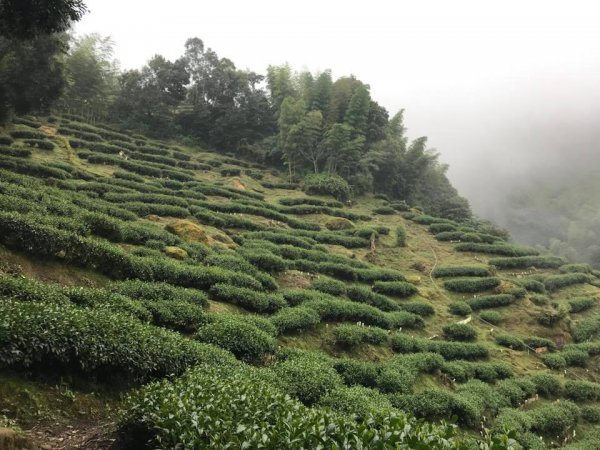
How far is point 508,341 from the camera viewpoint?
28594mm

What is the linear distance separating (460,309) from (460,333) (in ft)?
12.2

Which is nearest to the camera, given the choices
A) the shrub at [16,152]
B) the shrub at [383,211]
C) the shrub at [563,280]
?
the shrub at [16,152]

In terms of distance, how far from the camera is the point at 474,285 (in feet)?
116

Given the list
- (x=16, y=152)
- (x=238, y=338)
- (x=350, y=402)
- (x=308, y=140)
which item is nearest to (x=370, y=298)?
(x=238, y=338)

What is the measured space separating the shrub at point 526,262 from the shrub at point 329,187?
783 inches

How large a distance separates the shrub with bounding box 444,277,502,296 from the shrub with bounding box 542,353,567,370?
8.18 m

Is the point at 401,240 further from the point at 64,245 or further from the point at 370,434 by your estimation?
the point at 370,434

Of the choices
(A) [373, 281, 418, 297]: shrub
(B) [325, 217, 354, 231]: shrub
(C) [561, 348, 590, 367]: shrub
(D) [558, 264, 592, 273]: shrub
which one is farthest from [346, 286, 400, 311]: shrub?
(D) [558, 264, 592, 273]: shrub

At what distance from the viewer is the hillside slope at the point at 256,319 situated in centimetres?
833

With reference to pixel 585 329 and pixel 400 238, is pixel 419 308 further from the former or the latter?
pixel 400 238

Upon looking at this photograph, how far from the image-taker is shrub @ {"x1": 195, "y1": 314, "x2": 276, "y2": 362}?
15.1 metres

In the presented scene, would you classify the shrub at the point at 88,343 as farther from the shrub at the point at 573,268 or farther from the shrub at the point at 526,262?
the shrub at the point at 573,268

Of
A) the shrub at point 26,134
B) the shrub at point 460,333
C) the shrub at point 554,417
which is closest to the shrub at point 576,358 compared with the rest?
the shrub at point 554,417

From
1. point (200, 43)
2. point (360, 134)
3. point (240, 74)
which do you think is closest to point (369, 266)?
point (360, 134)
